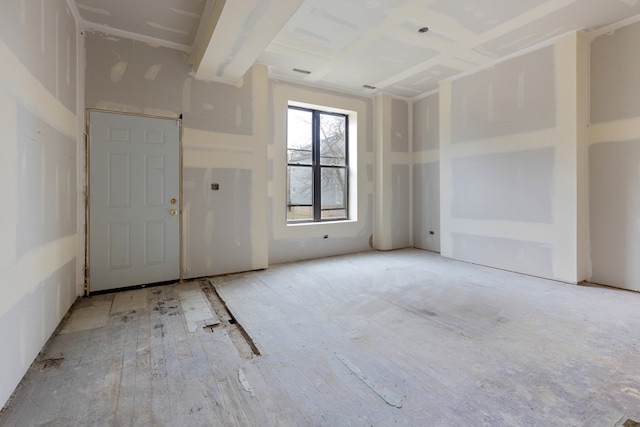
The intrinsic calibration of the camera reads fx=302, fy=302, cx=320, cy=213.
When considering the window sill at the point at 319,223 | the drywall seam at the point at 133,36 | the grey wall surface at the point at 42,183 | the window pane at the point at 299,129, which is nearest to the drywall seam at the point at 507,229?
the window sill at the point at 319,223

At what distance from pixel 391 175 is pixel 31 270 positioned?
534 centimetres

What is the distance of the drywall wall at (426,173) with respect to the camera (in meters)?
5.82

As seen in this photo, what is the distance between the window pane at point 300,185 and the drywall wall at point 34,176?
2.99 metres

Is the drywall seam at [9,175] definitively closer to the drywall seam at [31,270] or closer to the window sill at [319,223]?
the drywall seam at [31,270]

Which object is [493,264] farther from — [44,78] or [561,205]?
[44,78]

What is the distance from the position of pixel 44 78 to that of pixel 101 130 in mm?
1220

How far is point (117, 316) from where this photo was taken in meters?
2.84

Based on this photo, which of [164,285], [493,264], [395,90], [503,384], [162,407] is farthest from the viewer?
[395,90]

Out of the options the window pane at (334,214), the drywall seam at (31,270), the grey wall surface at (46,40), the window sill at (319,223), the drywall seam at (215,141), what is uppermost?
the grey wall surface at (46,40)

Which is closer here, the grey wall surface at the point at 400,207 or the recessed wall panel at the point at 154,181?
the recessed wall panel at the point at 154,181

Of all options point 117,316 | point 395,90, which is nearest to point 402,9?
point 395,90

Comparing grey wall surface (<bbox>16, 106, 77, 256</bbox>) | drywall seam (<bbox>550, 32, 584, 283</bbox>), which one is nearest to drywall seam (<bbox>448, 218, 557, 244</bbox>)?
drywall seam (<bbox>550, 32, 584, 283</bbox>)

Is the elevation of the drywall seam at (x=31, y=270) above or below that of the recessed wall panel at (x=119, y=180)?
below

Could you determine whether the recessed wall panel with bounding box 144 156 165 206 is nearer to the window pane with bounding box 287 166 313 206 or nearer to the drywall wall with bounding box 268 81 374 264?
the drywall wall with bounding box 268 81 374 264
